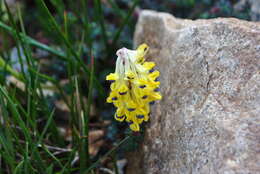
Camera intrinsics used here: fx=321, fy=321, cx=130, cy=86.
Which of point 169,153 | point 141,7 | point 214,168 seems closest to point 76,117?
point 169,153

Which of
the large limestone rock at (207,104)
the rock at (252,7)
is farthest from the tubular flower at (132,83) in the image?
the rock at (252,7)

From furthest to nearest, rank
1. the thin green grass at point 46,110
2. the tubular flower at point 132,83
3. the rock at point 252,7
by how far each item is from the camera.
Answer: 1. the rock at point 252,7
2. the thin green grass at point 46,110
3. the tubular flower at point 132,83

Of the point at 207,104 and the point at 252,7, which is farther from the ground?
the point at 252,7

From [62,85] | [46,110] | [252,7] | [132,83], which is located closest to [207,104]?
[132,83]

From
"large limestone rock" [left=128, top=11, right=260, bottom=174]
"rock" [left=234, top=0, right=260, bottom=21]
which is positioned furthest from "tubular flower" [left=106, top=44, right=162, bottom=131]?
"rock" [left=234, top=0, right=260, bottom=21]

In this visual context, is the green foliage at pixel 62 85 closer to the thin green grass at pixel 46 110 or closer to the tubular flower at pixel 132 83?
the thin green grass at pixel 46 110

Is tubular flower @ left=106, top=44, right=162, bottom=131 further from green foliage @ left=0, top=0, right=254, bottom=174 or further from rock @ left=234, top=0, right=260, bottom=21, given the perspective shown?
rock @ left=234, top=0, right=260, bottom=21

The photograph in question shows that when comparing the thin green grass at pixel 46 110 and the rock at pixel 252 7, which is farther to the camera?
the rock at pixel 252 7

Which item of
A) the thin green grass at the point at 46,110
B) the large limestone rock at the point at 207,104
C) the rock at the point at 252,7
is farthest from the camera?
the rock at the point at 252,7

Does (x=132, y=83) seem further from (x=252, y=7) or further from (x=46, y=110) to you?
(x=252, y=7)
